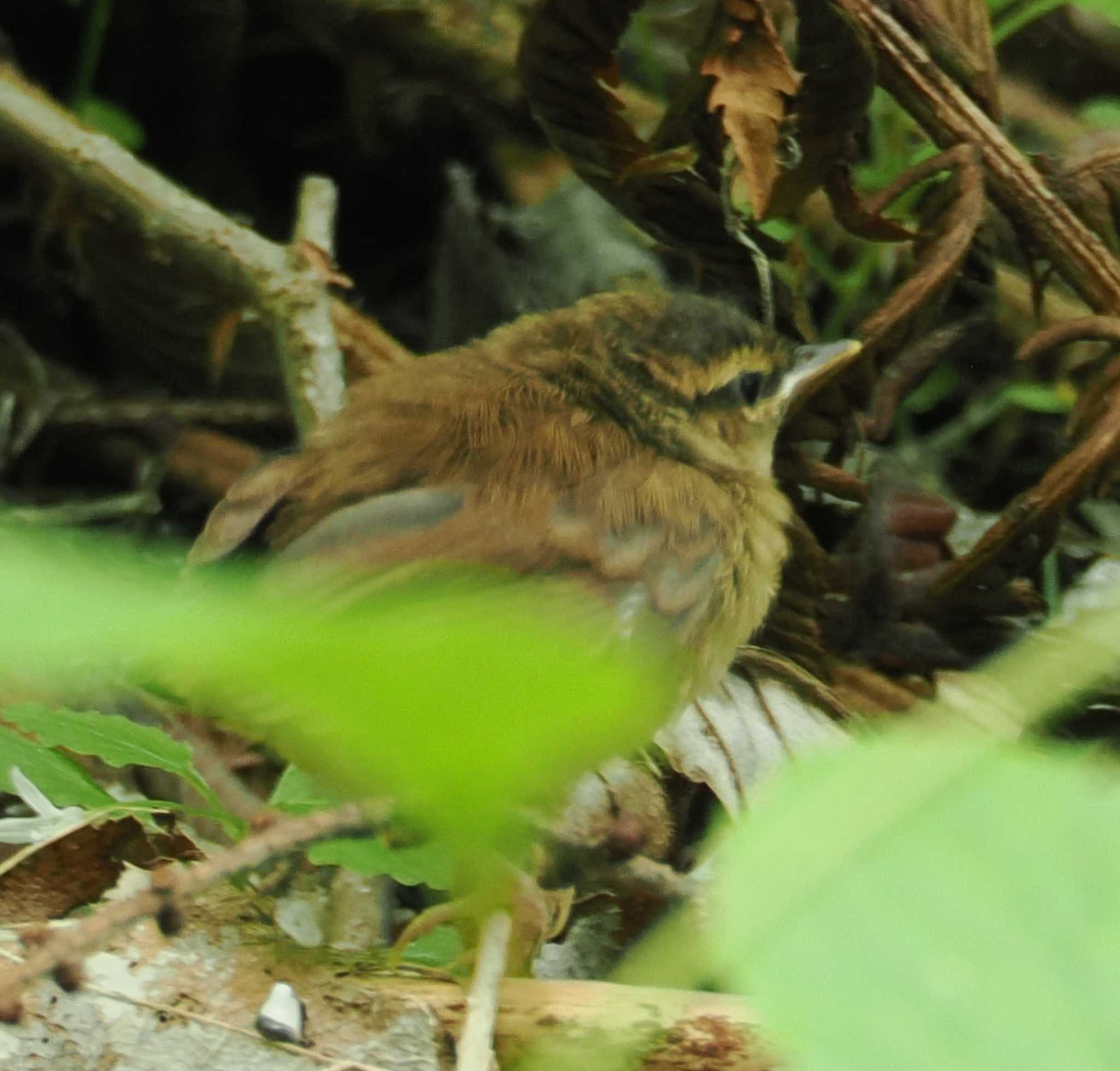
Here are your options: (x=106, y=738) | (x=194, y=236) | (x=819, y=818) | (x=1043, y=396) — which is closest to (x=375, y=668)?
(x=819, y=818)

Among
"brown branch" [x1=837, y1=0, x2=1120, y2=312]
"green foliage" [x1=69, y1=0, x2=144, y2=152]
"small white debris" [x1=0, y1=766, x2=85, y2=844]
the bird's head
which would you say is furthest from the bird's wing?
"green foliage" [x1=69, y1=0, x2=144, y2=152]

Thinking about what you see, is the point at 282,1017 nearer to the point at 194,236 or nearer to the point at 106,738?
the point at 106,738

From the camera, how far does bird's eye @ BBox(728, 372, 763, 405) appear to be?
204cm

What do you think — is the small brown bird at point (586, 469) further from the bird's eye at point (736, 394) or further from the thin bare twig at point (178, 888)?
the thin bare twig at point (178, 888)

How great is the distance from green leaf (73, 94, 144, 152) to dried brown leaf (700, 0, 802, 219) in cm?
150

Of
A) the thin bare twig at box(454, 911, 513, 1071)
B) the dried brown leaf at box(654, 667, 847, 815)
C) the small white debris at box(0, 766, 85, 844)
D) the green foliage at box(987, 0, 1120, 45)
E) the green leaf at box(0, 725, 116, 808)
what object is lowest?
the small white debris at box(0, 766, 85, 844)

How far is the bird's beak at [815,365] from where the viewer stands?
206 centimetres

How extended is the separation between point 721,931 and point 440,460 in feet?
4.43

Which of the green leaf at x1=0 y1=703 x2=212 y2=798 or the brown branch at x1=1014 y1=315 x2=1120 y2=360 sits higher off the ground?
the brown branch at x1=1014 y1=315 x2=1120 y2=360

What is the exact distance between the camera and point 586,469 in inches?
68.1

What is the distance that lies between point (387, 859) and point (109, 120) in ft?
6.92

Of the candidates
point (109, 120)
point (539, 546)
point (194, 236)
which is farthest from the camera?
point (109, 120)

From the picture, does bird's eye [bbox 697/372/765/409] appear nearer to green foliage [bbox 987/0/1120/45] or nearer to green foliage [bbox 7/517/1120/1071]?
green foliage [bbox 987/0/1120/45]

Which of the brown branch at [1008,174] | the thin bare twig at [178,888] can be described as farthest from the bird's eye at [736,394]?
the thin bare twig at [178,888]
